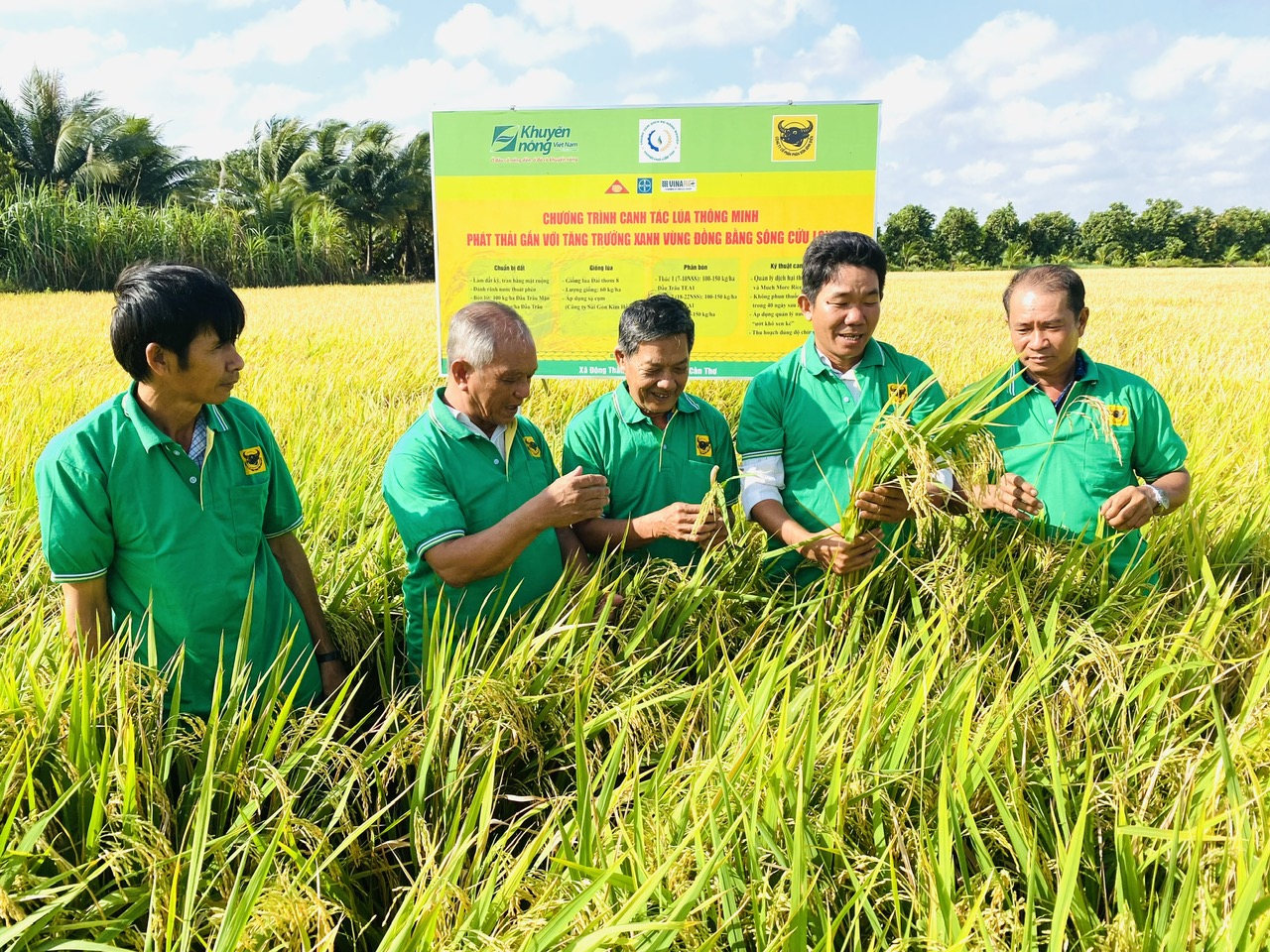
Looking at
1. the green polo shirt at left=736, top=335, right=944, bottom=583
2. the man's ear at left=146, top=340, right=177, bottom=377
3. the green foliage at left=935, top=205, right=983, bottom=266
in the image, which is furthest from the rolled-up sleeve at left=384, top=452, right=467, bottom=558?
the green foliage at left=935, top=205, right=983, bottom=266

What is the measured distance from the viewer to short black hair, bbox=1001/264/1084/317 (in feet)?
8.49

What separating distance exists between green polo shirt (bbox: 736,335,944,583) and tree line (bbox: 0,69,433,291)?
22.2m

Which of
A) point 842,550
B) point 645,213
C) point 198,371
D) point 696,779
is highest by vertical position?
point 645,213

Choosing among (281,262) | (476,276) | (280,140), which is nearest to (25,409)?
(476,276)

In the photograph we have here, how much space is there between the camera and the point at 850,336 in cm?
260

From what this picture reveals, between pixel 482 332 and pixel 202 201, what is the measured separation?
39.3 m

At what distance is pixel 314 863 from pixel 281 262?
2835 centimetres

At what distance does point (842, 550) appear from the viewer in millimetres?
2312

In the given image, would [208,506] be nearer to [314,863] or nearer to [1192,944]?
[314,863]

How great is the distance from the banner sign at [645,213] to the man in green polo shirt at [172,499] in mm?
2555

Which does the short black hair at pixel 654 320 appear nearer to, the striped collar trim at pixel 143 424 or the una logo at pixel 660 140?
the striped collar trim at pixel 143 424

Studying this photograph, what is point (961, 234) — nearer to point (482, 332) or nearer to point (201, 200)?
point (201, 200)

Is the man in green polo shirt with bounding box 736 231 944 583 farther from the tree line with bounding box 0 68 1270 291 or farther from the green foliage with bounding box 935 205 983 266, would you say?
the green foliage with bounding box 935 205 983 266

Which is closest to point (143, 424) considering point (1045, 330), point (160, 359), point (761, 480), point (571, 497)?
point (160, 359)
